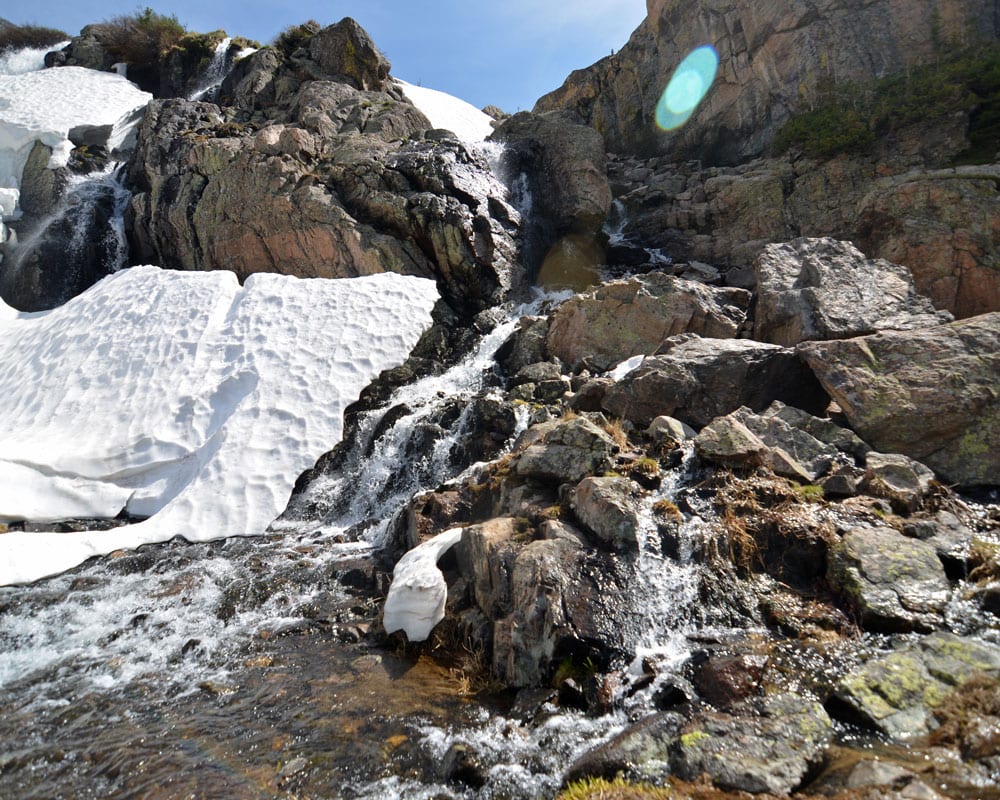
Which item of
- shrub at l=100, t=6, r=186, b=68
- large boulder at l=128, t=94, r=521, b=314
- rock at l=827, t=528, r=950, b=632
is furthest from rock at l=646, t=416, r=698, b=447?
shrub at l=100, t=6, r=186, b=68

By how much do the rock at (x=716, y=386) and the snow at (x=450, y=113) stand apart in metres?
24.5

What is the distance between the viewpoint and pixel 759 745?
12.4ft

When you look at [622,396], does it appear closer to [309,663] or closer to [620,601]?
[620,601]

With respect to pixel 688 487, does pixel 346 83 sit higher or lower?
higher

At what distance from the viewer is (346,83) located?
27.7 m

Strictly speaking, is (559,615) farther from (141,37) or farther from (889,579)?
(141,37)

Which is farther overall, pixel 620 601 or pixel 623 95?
pixel 623 95

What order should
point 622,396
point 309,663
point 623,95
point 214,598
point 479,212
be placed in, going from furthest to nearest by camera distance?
point 623,95 < point 479,212 < point 622,396 < point 214,598 < point 309,663

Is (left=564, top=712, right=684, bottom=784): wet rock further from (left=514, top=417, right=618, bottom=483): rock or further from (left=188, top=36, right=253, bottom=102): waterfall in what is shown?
(left=188, top=36, right=253, bottom=102): waterfall

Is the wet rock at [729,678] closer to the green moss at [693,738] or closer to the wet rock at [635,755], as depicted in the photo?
the wet rock at [635,755]

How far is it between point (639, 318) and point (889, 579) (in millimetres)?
9077

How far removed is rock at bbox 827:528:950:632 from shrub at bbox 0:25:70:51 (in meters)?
50.0

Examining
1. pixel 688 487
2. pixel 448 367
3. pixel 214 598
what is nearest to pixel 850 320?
pixel 688 487

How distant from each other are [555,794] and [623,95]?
36564 millimetres
